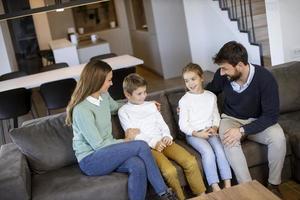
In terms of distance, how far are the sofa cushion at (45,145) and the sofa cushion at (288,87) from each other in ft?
5.47

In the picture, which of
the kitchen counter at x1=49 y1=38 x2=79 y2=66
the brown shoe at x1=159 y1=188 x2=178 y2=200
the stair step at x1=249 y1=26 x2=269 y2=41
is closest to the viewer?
the brown shoe at x1=159 y1=188 x2=178 y2=200

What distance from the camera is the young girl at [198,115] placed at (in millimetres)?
2842

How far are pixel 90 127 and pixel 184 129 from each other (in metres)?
0.70

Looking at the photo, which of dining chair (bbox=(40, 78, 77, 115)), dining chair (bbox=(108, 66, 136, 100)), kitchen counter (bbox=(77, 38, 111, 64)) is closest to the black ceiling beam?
dining chair (bbox=(40, 78, 77, 115))

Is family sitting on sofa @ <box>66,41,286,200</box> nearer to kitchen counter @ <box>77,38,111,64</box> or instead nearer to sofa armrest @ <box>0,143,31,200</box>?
sofa armrest @ <box>0,143,31,200</box>

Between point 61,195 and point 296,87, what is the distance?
78.1 inches

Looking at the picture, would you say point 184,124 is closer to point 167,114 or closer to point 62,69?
point 167,114

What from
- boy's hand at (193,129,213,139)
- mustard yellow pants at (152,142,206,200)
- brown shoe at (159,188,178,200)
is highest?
boy's hand at (193,129,213,139)

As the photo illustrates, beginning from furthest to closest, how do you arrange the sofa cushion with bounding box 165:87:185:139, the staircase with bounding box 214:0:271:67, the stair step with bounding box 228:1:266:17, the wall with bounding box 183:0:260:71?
the wall with bounding box 183:0:260:71, the stair step with bounding box 228:1:266:17, the staircase with bounding box 214:0:271:67, the sofa cushion with bounding box 165:87:185:139

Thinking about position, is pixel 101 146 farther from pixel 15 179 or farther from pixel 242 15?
pixel 242 15

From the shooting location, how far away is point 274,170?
2744 mm

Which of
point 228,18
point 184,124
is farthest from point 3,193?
point 228,18

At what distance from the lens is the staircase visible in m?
5.39

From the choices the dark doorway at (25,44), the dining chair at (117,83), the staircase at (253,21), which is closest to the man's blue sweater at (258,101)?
the dining chair at (117,83)
